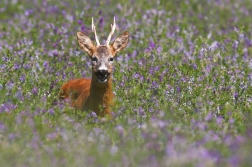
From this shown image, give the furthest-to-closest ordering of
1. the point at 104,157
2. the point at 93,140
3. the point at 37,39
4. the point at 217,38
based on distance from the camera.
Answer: the point at 217,38
the point at 37,39
the point at 93,140
the point at 104,157

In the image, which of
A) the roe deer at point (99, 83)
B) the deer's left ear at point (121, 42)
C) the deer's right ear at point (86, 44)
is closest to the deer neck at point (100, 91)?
the roe deer at point (99, 83)

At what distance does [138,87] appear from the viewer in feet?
34.2

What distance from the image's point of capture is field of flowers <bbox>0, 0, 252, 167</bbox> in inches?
286

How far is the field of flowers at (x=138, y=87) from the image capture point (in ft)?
23.8

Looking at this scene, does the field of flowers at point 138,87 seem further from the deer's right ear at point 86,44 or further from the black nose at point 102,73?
the deer's right ear at point 86,44

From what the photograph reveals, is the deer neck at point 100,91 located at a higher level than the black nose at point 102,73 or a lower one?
lower

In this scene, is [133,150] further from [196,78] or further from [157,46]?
[157,46]

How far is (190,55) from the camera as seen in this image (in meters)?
13.8

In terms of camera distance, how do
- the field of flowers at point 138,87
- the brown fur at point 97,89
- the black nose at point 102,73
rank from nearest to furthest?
1. the field of flowers at point 138,87
2. the black nose at point 102,73
3. the brown fur at point 97,89

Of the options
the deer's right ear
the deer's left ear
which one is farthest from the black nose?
the deer's left ear

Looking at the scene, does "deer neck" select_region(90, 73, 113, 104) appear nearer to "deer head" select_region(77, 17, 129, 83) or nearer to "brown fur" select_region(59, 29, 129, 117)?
"brown fur" select_region(59, 29, 129, 117)

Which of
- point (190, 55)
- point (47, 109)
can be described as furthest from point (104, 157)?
point (190, 55)

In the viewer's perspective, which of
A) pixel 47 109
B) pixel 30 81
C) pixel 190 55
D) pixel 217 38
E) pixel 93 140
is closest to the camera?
pixel 93 140

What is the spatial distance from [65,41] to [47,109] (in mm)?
5050
